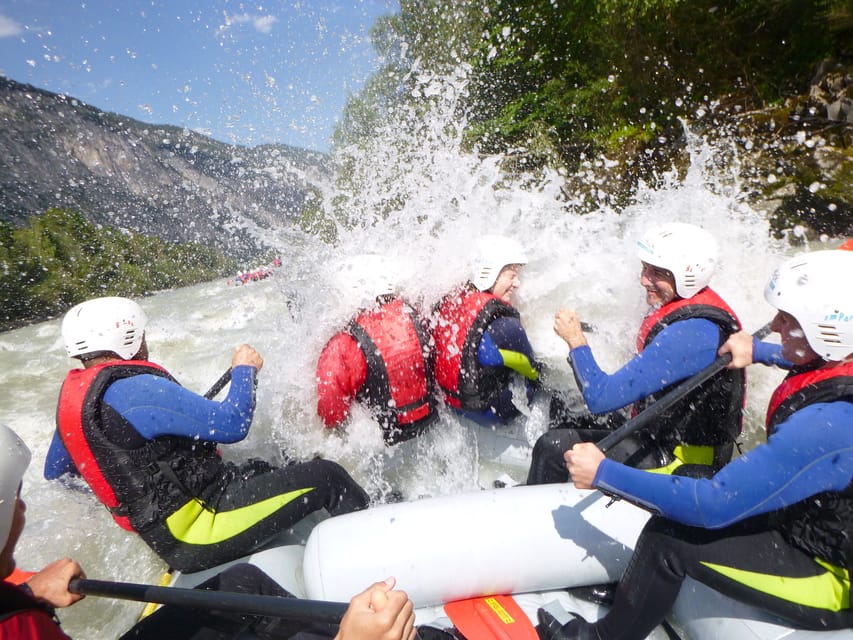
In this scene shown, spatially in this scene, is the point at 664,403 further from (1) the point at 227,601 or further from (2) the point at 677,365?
(1) the point at 227,601

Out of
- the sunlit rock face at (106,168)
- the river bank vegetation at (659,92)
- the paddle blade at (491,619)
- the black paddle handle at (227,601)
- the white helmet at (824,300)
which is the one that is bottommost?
the paddle blade at (491,619)

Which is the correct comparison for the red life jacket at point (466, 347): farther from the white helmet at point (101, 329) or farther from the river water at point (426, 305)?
the white helmet at point (101, 329)

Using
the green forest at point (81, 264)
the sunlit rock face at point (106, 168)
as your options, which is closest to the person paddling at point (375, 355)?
the green forest at point (81, 264)

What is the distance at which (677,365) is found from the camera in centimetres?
249

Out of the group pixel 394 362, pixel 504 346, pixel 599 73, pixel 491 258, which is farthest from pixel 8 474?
pixel 599 73

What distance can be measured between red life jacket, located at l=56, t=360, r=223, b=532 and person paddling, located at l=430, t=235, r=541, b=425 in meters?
1.69

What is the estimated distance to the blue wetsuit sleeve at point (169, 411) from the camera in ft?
7.68

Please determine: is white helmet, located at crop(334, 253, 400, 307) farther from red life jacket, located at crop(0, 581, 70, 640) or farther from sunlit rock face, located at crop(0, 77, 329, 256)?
sunlit rock face, located at crop(0, 77, 329, 256)

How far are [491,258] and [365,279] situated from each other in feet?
2.84

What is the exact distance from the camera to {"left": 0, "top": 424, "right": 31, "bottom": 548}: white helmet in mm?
1343

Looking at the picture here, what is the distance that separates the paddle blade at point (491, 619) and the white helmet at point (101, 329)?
2220mm

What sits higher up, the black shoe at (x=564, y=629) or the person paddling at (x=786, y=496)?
the person paddling at (x=786, y=496)

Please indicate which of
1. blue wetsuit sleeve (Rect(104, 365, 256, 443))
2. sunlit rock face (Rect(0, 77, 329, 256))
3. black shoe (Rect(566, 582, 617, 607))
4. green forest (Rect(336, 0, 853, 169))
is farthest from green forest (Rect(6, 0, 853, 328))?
sunlit rock face (Rect(0, 77, 329, 256))

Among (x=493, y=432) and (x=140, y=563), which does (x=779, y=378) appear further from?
(x=140, y=563)
